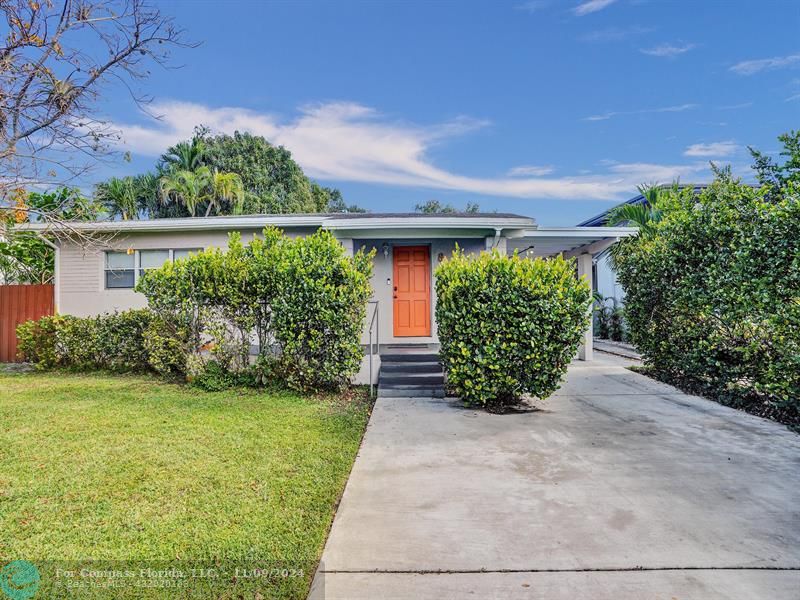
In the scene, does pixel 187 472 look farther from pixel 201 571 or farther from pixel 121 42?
pixel 121 42

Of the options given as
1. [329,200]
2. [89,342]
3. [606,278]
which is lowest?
[89,342]

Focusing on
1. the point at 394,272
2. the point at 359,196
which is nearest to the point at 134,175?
the point at 359,196

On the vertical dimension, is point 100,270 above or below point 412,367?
above

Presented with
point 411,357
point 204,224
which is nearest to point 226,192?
point 204,224

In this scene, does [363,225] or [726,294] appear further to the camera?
[363,225]

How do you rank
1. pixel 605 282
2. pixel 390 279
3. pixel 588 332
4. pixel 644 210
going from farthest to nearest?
1. pixel 605 282
2. pixel 644 210
3. pixel 588 332
4. pixel 390 279

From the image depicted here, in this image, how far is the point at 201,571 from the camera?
231cm

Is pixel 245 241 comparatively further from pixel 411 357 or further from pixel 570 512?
pixel 570 512

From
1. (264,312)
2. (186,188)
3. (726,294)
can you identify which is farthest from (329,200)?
(726,294)

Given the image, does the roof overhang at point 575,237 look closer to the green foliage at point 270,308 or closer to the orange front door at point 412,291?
the orange front door at point 412,291

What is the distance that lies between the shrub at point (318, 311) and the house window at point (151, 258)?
180 inches

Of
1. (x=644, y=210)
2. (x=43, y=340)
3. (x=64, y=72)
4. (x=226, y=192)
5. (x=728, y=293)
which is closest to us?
(x=64, y=72)

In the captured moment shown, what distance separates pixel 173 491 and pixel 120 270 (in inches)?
320

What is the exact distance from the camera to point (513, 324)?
566 centimetres
